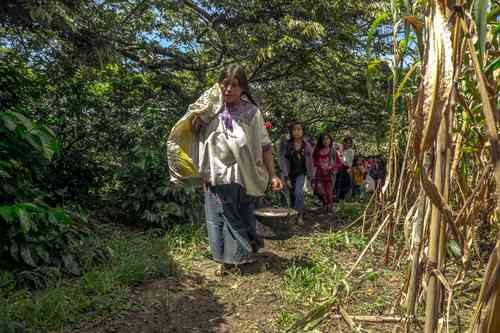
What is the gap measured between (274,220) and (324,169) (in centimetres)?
232

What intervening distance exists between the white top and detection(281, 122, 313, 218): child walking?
2118 millimetres

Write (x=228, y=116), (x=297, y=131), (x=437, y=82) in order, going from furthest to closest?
1. (x=297, y=131)
2. (x=228, y=116)
3. (x=437, y=82)

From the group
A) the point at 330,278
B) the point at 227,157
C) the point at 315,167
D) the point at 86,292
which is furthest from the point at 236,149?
the point at 315,167

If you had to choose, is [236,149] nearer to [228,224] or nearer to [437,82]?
[228,224]

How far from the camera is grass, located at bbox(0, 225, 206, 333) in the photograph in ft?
7.91

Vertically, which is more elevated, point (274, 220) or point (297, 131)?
point (297, 131)

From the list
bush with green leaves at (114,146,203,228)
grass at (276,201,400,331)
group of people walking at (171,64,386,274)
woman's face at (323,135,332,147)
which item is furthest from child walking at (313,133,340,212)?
group of people walking at (171,64,386,274)

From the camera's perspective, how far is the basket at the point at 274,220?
4070 millimetres

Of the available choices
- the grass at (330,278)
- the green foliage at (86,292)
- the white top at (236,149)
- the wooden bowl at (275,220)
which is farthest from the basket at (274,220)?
the green foliage at (86,292)

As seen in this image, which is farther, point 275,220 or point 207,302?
point 275,220

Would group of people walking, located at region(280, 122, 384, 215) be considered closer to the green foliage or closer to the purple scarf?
the purple scarf

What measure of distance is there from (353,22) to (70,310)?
554 centimetres

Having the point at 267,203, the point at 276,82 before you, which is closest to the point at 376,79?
the point at 276,82

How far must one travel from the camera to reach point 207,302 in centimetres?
284
